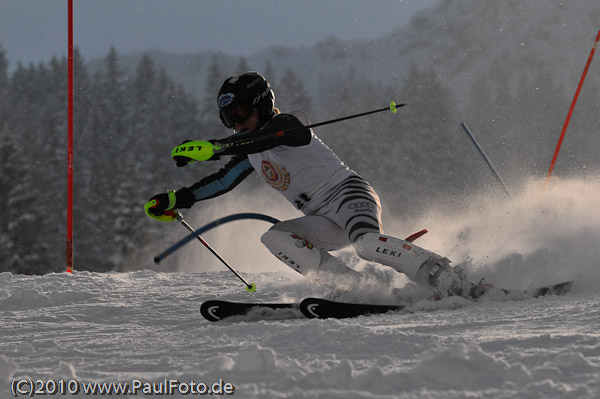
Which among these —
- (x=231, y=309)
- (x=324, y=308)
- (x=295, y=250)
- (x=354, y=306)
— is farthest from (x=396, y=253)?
(x=231, y=309)

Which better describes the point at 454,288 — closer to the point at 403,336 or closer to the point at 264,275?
the point at 403,336

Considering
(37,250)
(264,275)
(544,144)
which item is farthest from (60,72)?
(264,275)

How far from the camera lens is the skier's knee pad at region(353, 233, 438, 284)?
341 cm

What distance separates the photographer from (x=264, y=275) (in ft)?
18.9

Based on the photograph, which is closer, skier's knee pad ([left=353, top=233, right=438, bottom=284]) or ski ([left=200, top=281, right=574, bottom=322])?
ski ([left=200, top=281, right=574, bottom=322])

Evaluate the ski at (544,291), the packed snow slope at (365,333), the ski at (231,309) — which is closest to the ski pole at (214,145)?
the ski at (231,309)

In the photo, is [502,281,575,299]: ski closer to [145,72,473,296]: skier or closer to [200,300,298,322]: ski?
[145,72,473,296]: skier

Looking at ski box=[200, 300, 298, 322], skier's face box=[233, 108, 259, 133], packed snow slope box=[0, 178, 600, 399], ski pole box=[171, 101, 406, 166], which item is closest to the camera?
packed snow slope box=[0, 178, 600, 399]

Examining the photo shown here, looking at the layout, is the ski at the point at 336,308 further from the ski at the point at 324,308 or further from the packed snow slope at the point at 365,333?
the packed snow slope at the point at 365,333

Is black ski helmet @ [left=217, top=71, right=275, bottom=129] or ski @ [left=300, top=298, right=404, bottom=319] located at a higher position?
black ski helmet @ [left=217, top=71, right=275, bottom=129]

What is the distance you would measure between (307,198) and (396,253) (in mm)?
854

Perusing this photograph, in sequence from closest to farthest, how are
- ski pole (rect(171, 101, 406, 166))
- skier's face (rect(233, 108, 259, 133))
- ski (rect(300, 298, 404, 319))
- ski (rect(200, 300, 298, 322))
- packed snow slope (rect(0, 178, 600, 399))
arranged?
packed snow slope (rect(0, 178, 600, 399)) → ski (rect(300, 298, 404, 319)) → ski (rect(200, 300, 298, 322)) → ski pole (rect(171, 101, 406, 166)) → skier's face (rect(233, 108, 259, 133))

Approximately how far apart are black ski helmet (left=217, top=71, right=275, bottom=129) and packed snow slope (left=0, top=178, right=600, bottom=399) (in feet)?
4.08

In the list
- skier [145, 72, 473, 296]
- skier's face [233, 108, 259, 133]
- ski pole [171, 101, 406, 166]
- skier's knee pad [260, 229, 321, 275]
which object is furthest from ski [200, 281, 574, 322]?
skier's face [233, 108, 259, 133]
